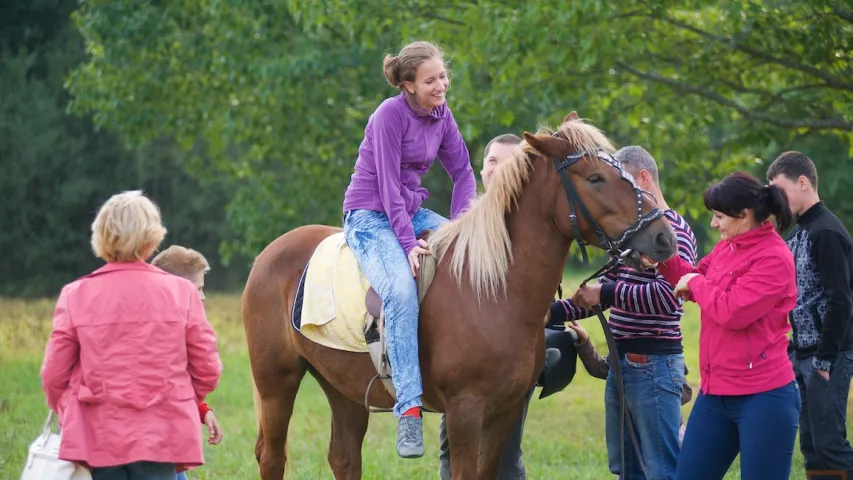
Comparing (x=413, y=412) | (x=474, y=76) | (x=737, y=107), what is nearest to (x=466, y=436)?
(x=413, y=412)

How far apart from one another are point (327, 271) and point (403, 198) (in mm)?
675

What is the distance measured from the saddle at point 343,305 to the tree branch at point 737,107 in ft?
21.5

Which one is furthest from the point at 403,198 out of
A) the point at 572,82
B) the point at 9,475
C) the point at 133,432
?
the point at 572,82

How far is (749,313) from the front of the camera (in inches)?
169

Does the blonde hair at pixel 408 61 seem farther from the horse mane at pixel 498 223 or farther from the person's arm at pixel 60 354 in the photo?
the person's arm at pixel 60 354

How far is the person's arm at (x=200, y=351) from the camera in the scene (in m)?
3.98

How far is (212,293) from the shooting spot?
3225 centimetres

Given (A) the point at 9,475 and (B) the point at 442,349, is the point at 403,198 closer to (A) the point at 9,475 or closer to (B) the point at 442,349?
(B) the point at 442,349

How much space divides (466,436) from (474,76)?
12029mm

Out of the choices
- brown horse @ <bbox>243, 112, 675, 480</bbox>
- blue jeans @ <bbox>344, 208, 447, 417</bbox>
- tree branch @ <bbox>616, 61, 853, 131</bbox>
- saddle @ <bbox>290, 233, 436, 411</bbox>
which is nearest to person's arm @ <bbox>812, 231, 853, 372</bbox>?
brown horse @ <bbox>243, 112, 675, 480</bbox>

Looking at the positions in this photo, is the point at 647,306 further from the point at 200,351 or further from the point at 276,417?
the point at 276,417

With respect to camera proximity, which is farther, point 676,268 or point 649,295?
point 649,295

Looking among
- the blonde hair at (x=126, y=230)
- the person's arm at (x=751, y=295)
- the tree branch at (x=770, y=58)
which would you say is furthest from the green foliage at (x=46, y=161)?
the person's arm at (x=751, y=295)

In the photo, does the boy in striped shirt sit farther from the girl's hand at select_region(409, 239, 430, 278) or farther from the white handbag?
the white handbag
